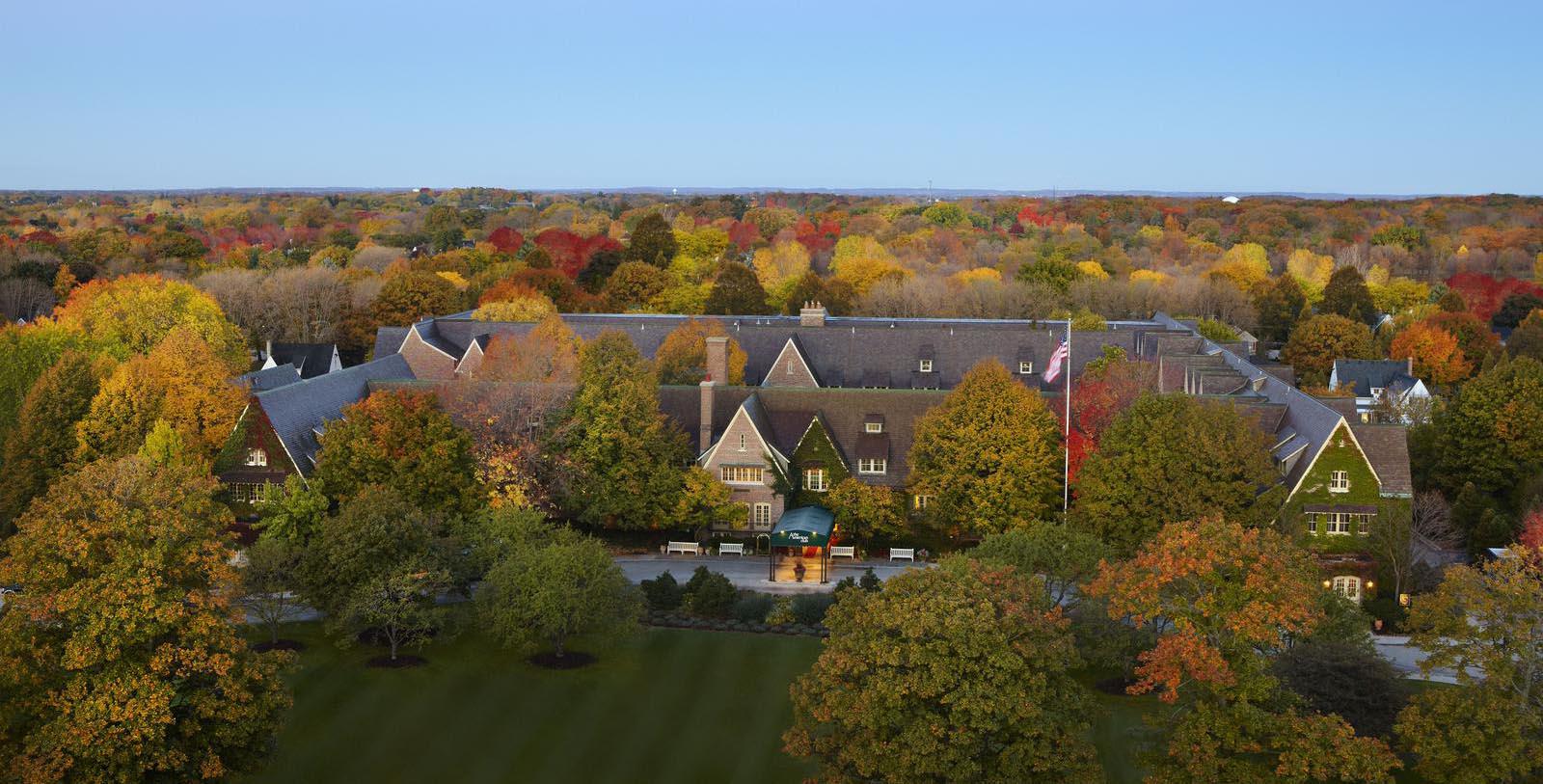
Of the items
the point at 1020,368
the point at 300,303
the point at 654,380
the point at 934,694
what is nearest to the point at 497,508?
the point at 654,380

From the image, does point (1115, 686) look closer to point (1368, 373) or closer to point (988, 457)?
point (988, 457)

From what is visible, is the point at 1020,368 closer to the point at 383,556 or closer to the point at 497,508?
the point at 497,508

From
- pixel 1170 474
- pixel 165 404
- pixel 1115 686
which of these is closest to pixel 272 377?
pixel 165 404

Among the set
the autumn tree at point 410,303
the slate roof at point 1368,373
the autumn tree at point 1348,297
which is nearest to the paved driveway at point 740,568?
the slate roof at point 1368,373

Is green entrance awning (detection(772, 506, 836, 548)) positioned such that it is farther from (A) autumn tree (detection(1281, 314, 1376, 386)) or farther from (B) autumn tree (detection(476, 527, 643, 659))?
(A) autumn tree (detection(1281, 314, 1376, 386))

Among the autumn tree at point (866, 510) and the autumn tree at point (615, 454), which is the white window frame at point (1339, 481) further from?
the autumn tree at point (615, 454)

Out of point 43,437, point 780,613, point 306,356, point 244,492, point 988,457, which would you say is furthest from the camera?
point 306,356
